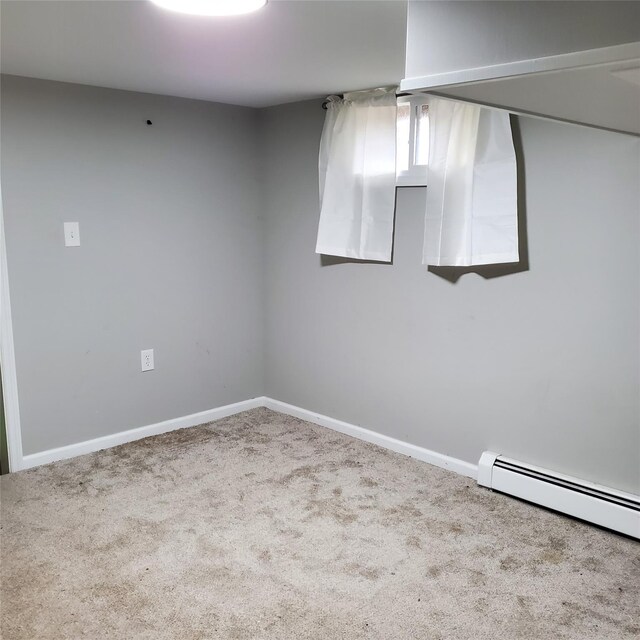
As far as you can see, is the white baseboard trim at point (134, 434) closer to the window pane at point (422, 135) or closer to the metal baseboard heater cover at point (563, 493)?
the metal baseboard heater cover at point (563, 493)

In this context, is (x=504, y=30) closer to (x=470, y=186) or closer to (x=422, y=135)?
(x=470, y=186)

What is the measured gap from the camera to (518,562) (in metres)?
2.30

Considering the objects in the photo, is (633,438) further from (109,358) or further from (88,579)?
(109,358)

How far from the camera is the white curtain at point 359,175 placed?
3.10 m

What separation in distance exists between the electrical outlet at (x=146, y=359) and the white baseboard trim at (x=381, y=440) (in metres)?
0.83

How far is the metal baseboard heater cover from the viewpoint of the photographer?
245 cm

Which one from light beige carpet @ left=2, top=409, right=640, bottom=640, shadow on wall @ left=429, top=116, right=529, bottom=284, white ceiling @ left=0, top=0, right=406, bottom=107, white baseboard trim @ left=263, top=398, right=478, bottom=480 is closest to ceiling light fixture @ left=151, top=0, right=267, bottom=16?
white ceiling @ left=0, top=0, right=406, bottom=107

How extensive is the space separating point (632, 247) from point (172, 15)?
180 centimetres

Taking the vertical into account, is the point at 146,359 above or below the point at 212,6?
below

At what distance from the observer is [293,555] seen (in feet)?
7.68

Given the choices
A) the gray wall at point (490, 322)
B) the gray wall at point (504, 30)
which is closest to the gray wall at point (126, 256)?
the gray wall at point (490, 322)

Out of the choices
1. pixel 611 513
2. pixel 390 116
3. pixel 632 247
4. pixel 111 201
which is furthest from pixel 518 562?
pixel 111 201

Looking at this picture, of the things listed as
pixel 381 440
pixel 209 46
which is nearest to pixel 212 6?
pixel 209 46

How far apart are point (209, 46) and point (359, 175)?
3.89 ft
